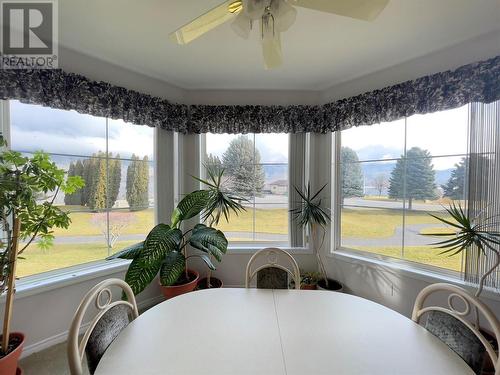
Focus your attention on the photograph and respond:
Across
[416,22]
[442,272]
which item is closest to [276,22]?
[416,22]

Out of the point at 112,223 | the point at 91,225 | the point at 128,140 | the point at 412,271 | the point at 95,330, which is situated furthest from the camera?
the point at 128,140

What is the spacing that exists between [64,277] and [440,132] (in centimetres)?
355

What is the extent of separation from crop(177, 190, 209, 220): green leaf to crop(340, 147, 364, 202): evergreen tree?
1612 millimetres

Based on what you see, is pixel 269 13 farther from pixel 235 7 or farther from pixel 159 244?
pixel 159 244

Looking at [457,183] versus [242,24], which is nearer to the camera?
[242,24]

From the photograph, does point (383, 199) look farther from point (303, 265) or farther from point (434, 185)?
point (303, 265)

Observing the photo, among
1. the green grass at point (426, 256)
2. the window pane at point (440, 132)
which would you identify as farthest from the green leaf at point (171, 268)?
the window pane at point (440, 132)

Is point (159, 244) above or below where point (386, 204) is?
below

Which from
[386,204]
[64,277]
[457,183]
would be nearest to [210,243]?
[64,277]

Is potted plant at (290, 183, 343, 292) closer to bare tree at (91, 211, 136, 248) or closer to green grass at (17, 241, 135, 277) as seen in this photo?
bare tree at (91, 211, 136, 248)

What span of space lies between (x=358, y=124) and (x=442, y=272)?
1.57 meters

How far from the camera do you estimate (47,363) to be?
171 centimetres

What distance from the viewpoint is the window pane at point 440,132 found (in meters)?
1.92

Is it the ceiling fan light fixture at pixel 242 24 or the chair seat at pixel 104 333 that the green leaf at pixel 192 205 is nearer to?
the chair seat at pixel 104 333
